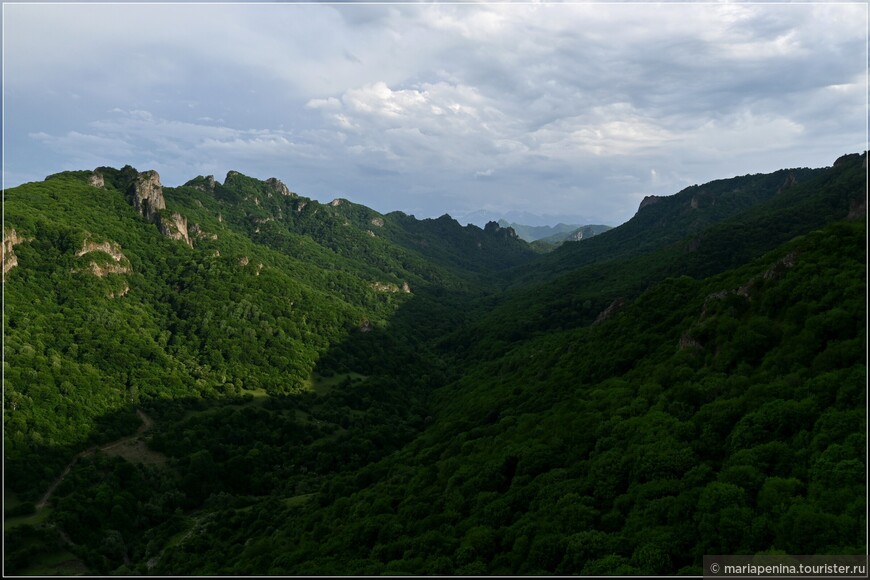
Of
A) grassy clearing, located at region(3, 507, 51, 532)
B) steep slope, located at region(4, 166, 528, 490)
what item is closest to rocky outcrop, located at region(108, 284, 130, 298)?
steep slope, located at region(4, 166, 528, 490)

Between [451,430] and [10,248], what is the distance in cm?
15586

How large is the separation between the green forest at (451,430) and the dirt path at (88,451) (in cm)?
72

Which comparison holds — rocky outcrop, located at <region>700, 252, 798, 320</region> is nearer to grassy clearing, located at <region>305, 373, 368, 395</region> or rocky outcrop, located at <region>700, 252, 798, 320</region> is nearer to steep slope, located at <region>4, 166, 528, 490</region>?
steep slope, located at <region>4, 166, 528, 490</region>

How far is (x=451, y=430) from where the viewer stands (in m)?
92.2

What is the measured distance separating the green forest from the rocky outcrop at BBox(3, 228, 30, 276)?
0.79m

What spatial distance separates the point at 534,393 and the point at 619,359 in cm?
1835

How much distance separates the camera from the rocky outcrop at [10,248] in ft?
471

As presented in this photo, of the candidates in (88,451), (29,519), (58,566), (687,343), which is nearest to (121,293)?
(88,451)

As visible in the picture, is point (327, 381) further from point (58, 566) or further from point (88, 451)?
point (58, 566)

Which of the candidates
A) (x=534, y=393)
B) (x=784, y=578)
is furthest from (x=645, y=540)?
(x=534, y=393)

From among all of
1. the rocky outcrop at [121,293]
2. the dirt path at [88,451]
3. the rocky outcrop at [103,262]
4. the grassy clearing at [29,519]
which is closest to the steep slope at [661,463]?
the grassy clearing at [29,519]

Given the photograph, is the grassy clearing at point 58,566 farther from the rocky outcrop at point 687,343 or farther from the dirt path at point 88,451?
the rocky outcrop at point 687,343

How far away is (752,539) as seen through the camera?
30.0 meters

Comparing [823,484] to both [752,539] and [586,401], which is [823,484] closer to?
[752,539]
